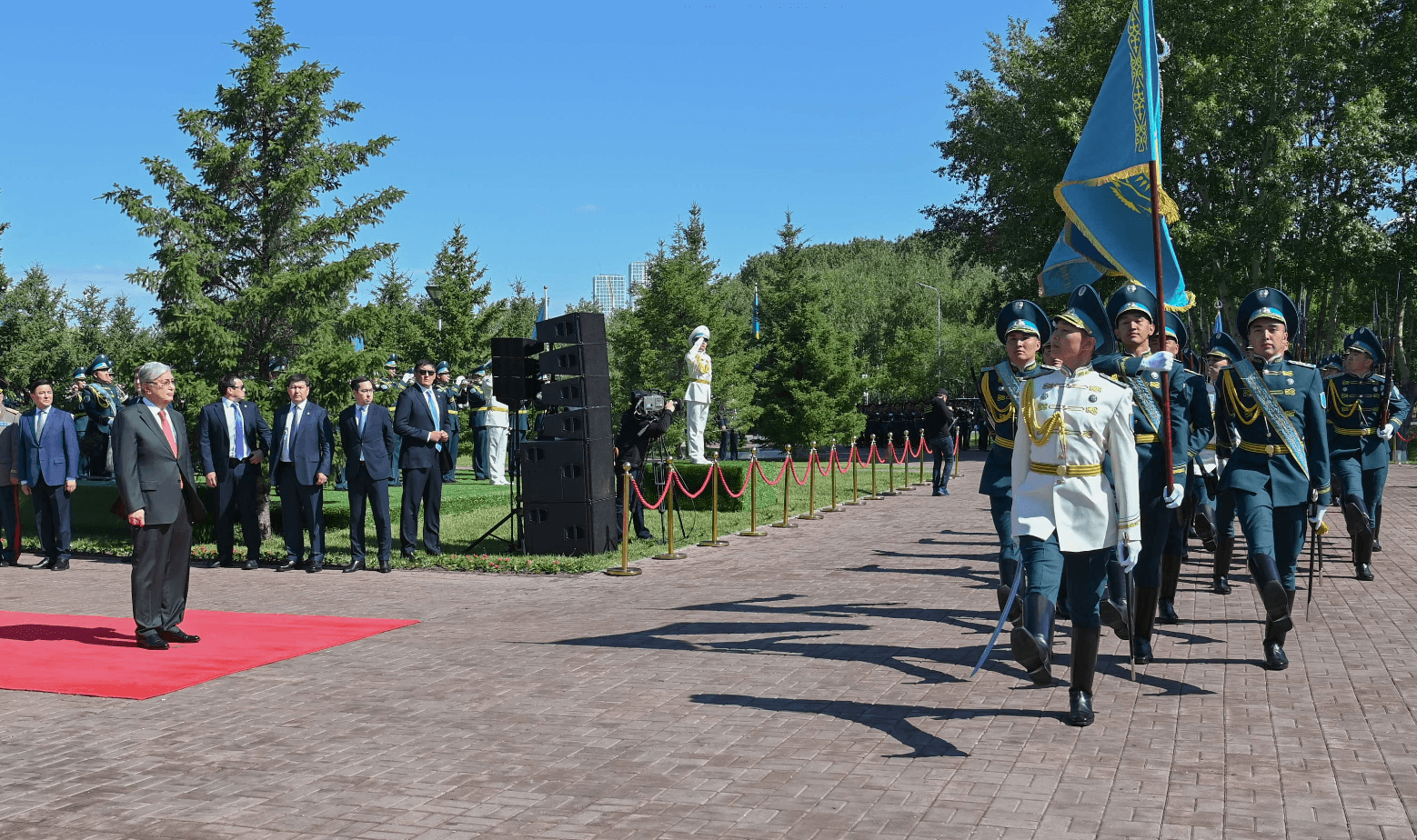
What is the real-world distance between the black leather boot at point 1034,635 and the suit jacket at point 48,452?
11557 millimetres

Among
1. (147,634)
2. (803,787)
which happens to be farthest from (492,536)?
(803,787)

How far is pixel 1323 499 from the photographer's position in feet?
24.9

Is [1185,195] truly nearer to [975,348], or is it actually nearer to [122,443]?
[975,348]

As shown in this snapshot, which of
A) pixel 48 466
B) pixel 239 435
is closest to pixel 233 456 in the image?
pixel 239 435

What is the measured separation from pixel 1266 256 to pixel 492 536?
26694 mm

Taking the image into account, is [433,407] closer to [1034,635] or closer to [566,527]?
[566,527]

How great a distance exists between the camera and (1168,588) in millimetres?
8859

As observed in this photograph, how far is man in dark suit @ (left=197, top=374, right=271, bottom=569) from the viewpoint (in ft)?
43.7

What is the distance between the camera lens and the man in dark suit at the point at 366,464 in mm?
12945

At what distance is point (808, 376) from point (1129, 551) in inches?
1281

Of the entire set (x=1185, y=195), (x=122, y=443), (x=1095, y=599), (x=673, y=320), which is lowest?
(x=1095, y=599)

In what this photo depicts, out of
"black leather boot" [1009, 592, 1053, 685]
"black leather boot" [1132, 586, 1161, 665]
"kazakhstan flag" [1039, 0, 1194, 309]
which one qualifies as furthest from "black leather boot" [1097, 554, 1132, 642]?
"kazakhstan flag" [1039, 0, 1194, 309]

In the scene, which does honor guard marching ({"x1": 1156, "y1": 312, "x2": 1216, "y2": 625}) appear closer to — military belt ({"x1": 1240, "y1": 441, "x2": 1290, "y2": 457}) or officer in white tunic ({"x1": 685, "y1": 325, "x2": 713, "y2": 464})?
military belt ({"x1": 1240, "y1": 441, "x2": 1290, "y2": 457})

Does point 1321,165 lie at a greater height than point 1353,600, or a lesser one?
greater
